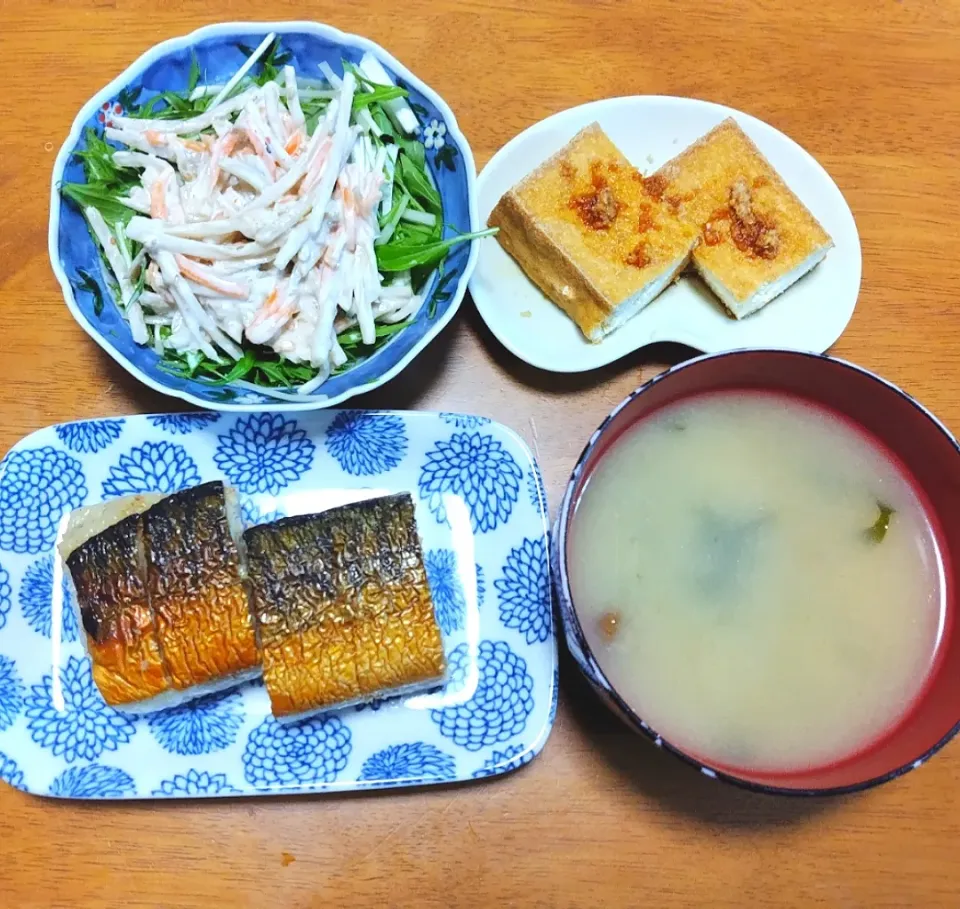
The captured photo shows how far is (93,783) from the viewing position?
4.74 feet

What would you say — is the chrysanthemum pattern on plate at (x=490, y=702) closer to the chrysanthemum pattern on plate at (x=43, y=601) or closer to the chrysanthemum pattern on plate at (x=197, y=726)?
the chrysanthemum pattern on plate at (x=197, y=726)

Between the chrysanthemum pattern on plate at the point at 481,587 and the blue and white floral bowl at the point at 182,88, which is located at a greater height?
the blue and white floral bowl at the point at 182,88

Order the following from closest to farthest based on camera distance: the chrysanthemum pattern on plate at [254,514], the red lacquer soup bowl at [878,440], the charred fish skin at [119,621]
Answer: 1. the red lacquer soup bowl at [878,440]
2. the charred fish skin at [119,621]
3. the chrysanthemum pattern on plate at [254,514]

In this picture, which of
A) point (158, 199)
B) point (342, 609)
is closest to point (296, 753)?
point (342, 609)

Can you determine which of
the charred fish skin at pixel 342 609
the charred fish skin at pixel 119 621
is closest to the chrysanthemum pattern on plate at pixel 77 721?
the charred fish skin at pixel 119 621

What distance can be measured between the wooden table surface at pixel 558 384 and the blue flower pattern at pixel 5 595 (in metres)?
0.26

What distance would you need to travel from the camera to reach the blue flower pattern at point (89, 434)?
155cm

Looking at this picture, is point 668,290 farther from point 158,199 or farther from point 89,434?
point 89,434

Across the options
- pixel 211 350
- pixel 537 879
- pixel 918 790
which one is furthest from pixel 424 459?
pixel 918 790

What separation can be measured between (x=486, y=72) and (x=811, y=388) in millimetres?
948

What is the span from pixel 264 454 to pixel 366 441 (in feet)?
0.65

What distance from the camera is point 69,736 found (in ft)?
4.89

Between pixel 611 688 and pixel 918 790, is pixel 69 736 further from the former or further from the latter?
pixel 918 790

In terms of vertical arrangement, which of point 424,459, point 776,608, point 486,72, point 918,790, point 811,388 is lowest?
point 918,790
